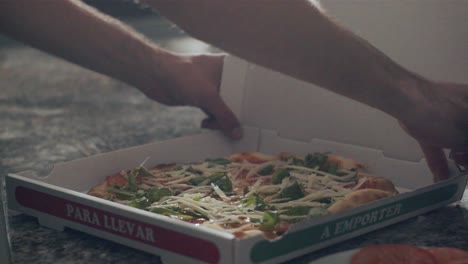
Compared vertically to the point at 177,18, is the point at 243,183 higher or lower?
lower

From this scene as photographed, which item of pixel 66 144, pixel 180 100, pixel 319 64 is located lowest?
pixel 66 144

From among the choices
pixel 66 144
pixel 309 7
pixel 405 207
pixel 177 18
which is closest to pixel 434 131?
pixel 405 207

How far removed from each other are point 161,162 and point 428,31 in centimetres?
46

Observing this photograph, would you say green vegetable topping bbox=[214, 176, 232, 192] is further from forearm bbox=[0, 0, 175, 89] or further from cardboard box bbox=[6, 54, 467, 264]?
forearm bbox=[0, 0, 175, 89]

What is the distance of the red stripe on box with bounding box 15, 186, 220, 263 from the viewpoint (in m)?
0.73

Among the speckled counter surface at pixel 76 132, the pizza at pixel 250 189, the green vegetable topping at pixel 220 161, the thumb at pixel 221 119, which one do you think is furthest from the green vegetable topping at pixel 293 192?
the thumb at pixel 221 119

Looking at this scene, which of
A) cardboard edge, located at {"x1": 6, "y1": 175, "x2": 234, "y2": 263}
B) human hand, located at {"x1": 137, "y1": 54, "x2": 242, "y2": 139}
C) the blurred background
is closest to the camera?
cardboard edge, located at {"x1": 6, "y1": 175, "x2": 234, "y2": 263}

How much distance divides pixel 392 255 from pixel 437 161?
0.93 feet

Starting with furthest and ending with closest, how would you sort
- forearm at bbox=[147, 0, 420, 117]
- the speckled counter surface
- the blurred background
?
the blurred background → forearm at bbox=[147, 0, 420, 117] → the speckled counter surface

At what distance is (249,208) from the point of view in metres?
0.90

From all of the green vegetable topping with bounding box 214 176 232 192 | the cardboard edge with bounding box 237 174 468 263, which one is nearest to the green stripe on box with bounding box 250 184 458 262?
the cardboard edge with bounding box 237 174 468 263

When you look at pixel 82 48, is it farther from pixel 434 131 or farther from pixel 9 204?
pixel 434 131

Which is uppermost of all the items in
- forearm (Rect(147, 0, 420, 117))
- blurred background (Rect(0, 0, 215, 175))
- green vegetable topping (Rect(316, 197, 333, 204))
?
forearm (Rect(147, 0, 420, 117))

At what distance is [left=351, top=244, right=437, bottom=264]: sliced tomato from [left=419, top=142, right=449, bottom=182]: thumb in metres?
0.24
